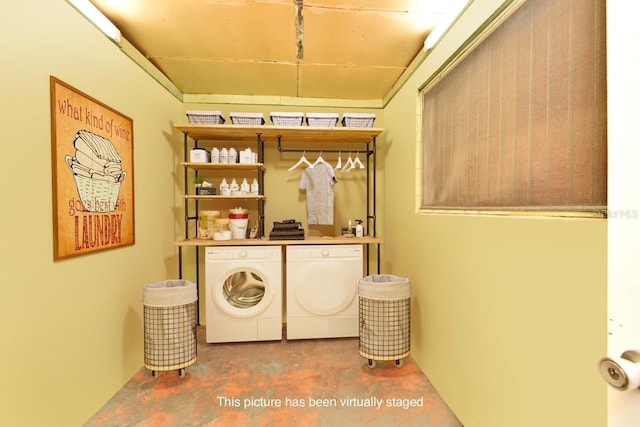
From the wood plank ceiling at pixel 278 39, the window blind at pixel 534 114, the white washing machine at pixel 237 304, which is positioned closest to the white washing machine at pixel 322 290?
the white washing machine at pixel 237 304

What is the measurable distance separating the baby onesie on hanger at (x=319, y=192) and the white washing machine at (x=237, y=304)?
55cm

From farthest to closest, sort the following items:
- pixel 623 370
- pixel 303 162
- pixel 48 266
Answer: pixel 303 162
pixel 48 266
pixel 623 370

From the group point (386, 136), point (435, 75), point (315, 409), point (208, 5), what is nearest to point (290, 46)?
point (208, 5)

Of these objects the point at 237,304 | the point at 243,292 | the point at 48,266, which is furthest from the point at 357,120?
the point at 48,266

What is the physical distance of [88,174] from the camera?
1.75 metres

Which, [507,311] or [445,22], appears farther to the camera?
[445,22]

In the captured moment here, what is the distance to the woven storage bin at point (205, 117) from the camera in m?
2.77

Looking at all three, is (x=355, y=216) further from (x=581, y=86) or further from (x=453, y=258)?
(x=581, y=86)

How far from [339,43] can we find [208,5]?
877mm

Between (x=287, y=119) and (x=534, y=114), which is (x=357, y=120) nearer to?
(x=287, y=119)

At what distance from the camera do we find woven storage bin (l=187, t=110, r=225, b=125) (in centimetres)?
277

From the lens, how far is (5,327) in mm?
1274

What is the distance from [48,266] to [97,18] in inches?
55.1

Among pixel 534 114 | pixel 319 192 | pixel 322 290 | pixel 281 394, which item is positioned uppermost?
pixel 534 114
